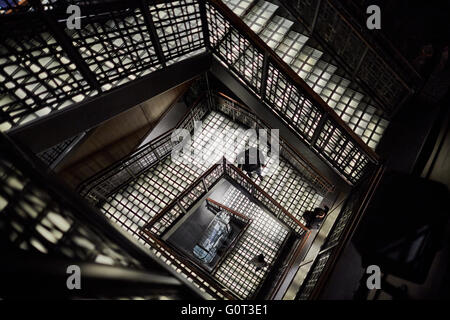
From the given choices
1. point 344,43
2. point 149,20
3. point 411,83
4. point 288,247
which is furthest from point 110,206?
point 411,83

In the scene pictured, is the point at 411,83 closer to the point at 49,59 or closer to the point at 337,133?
the point at 337,133

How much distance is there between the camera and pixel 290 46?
578 cm

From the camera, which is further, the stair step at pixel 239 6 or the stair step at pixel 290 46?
the stair step at pixel 239 6

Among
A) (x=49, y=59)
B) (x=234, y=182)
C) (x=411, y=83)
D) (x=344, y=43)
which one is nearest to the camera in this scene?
(x=49, y=59)

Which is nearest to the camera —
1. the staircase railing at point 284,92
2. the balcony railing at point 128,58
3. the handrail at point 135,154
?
the balcony railing at point 128,58

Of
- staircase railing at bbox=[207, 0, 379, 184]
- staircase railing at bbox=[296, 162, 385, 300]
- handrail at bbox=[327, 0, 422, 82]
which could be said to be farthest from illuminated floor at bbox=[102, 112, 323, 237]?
handrail at bbox=[327, 0, 422, 82]

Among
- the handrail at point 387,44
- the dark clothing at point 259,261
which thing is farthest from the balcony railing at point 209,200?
the handrail at point 387,44

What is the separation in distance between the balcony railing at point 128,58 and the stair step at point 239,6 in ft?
3.30

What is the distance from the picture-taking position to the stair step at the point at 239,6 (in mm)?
5836

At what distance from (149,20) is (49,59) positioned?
1912 millimetres

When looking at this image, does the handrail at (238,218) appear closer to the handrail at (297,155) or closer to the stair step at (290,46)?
the handrail at (297,155)

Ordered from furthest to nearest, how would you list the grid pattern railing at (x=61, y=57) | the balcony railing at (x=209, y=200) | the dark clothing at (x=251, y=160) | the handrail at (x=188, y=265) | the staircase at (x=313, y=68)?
the dark clothing at (x=251, y=160)
the balcony railing at (x=209, y=200)
the staircase at (x=313, y=68)
the handrail at (x=188, y=265)
the grid pattern railing at (x=61, y=57)

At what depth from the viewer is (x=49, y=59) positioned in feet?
13.3

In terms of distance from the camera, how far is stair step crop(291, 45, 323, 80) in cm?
568
